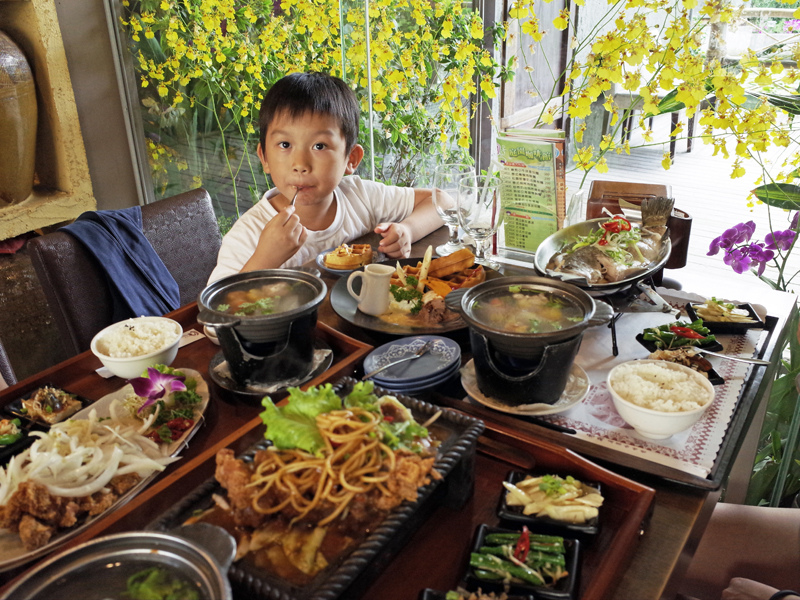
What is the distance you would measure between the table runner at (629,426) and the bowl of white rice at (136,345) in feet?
2.85

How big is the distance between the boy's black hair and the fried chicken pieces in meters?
1.49

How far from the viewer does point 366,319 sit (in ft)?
5.15

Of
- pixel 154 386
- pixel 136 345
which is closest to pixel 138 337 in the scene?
pixel 136 345

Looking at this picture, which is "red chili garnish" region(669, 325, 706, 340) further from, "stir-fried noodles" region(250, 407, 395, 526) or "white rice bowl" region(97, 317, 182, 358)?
"white rice bowl" region(97, 317, 182, 358)

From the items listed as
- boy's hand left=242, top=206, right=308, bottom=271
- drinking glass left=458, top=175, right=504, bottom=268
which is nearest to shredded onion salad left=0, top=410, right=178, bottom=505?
boy's hand left=242, top=206, right=308, bottom=271

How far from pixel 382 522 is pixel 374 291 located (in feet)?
2.71

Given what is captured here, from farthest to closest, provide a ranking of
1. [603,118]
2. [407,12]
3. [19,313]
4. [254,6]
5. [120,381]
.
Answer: [603,118] < [407,12] < [254,6] < [19,313] < [120,381]

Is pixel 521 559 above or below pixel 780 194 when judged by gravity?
below

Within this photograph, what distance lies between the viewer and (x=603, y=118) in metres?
6.20

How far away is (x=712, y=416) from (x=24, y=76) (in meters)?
3.31

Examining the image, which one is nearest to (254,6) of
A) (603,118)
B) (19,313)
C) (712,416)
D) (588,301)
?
(19,313)

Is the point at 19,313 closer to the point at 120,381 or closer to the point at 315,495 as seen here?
the point at 120,381

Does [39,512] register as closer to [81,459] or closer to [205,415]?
[81,459]

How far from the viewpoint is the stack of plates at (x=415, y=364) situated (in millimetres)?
1193
